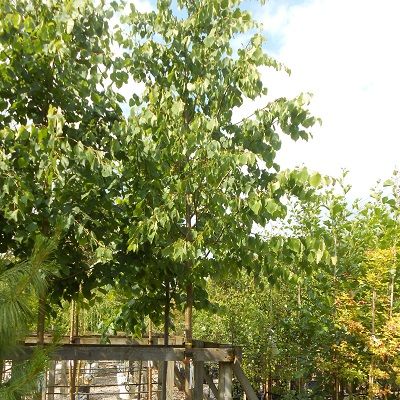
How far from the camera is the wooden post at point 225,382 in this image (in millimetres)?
4734

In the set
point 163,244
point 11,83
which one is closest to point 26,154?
point 11,83

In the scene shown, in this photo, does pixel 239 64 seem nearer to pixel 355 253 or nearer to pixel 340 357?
pixel 355 253

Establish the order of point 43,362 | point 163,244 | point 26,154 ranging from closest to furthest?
point 43,362, point 26,154, point 163,244

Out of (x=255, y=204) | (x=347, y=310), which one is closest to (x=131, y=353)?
(x=255, y=204)

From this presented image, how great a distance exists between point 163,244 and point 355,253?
420 centimetres

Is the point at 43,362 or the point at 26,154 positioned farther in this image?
the point at 26,154

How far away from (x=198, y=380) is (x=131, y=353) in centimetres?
Answer: 82

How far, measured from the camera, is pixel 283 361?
32.7 ft

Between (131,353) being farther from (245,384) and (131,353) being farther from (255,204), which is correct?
(255,204)

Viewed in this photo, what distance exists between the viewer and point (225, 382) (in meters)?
4.78

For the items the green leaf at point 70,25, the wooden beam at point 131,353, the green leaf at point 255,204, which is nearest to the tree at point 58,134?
the green leaf at point 70,25

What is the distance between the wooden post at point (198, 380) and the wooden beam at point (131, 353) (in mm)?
218

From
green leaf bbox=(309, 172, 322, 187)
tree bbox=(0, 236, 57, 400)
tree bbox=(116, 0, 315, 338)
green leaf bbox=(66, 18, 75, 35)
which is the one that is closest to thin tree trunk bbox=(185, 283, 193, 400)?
tree bbox=(116, 0, 315, 338)

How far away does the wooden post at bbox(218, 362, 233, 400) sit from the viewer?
4.73m
